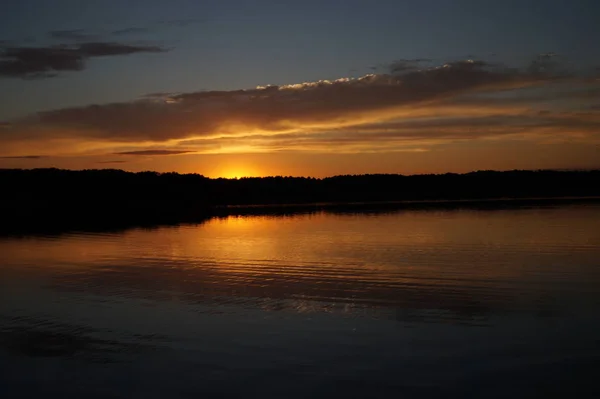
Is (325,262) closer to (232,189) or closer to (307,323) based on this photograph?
(307,323)

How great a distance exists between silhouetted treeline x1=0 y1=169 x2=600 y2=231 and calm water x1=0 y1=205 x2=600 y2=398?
149 feet

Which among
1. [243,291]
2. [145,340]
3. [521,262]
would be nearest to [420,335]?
[145,340]

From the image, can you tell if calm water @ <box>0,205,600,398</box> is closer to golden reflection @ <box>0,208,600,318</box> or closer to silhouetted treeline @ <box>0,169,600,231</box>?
golden reflection @ <box>0,208,600,318</box>

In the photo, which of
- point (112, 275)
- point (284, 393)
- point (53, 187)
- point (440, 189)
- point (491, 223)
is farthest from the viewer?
point (440, 189)

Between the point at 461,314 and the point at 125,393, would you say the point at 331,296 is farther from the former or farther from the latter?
the point at 125,393

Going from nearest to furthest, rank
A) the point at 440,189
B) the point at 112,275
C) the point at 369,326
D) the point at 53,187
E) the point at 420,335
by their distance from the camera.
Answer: the point at 420,335 < the point at 369,326 < the point at 112,275 < the point at 53,187 < the point at 440,189

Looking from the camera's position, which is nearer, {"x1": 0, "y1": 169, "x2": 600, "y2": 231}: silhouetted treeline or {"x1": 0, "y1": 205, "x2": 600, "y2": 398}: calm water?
{"x1": 0, "y1": 205, "x2": 600, "y2": 398}: calm water

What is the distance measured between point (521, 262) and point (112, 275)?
35.7ft

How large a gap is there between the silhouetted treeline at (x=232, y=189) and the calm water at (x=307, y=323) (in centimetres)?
4545

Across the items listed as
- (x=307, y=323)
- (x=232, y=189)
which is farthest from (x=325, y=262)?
(x=232, y=189)

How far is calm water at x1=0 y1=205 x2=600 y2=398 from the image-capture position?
7.96 meters

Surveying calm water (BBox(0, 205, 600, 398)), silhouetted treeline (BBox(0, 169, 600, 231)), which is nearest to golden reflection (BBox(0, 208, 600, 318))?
calm water (BBox(0, 205, 600, 398))

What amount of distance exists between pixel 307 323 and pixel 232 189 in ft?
261

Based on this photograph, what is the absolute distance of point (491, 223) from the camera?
31828 mm
